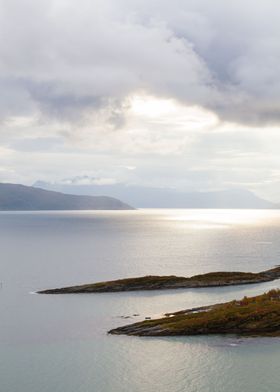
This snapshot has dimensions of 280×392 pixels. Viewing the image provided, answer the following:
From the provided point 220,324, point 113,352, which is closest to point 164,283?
point 220,324

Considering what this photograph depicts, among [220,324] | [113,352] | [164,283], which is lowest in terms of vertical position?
[113,352]

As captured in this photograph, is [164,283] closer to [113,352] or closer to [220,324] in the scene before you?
[220,324]

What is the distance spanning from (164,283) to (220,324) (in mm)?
52627

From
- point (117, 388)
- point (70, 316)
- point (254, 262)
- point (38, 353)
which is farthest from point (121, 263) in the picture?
point (117, 388)

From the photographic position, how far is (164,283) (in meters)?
128

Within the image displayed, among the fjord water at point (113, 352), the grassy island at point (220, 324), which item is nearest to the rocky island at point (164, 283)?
the fjord water at point (113, 352)

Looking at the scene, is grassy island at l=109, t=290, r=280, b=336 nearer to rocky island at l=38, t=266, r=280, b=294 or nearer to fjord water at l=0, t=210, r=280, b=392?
fjord water at l=0, t=210, r=280, b=392

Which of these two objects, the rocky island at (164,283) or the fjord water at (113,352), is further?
the rocky island at (164,283)

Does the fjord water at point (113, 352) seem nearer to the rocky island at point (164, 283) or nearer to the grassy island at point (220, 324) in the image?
the grassy island at point (220, 324)

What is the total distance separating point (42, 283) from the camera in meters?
131

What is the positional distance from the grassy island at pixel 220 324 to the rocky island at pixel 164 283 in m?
41.3

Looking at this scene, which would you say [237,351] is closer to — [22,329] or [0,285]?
[22,329]

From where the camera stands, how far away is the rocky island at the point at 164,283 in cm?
11925

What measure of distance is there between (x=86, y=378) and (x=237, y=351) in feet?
71.9
